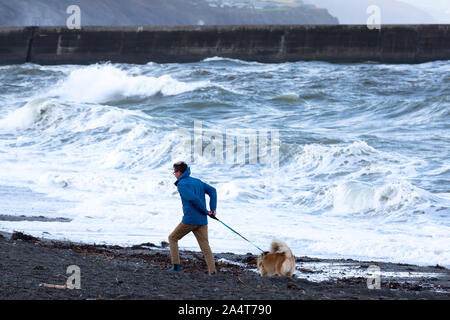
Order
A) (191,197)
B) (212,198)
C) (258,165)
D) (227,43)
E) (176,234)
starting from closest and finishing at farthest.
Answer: (191,197) < (212,198) < (176,234) < (258,165) < (227,43)

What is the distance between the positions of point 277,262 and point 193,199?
3.12 feet

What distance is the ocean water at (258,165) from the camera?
9.60 meters

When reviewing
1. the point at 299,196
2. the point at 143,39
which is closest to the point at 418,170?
the point at 299,196

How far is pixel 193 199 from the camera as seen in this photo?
19.8ft

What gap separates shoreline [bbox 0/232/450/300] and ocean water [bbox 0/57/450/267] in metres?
0.92

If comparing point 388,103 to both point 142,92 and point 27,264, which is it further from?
point 27,264

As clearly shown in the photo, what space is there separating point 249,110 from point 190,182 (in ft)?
59.4

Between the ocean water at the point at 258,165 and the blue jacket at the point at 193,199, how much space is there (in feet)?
8.03

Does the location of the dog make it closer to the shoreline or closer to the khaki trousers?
the shoreline

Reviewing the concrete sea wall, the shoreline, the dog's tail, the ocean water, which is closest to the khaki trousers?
the shoreline

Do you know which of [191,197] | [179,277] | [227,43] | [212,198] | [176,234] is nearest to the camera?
[179,277]

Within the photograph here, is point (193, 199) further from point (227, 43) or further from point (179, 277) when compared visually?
point (227, 43)

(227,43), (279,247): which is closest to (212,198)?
(279,247)

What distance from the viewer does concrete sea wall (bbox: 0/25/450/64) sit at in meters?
37.0
